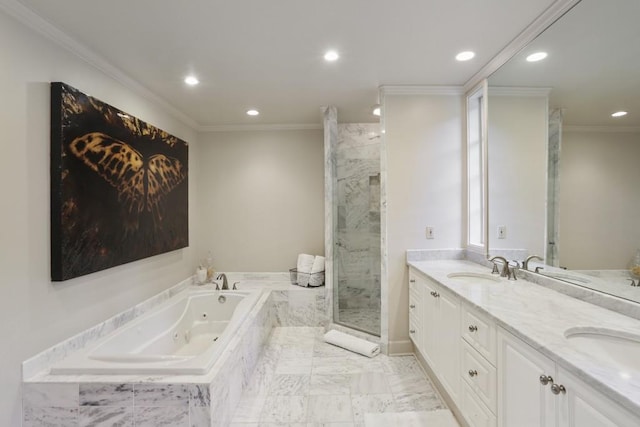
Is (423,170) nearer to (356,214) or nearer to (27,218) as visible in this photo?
(356,214)

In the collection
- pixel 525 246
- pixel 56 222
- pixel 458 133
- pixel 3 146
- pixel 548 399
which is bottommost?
pixel 548 399

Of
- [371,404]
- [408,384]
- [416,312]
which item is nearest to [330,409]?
[371,404]

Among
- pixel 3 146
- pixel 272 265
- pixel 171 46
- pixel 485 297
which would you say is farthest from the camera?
pixel 272 265

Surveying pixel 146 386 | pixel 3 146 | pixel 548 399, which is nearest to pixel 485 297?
pixel 548 399

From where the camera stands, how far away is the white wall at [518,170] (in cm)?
187

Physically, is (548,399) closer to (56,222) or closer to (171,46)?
(56,222)

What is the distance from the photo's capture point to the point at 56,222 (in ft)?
5.64

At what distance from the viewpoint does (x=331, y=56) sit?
2.10 metres

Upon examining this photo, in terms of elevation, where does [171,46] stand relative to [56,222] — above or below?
above

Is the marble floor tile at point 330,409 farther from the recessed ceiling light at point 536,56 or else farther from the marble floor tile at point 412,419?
the recessed ceiling light at point 536,56

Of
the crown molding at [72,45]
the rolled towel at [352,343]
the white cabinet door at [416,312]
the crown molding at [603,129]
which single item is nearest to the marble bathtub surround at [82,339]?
the rolled towel at [352,343]

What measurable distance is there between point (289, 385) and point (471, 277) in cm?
172

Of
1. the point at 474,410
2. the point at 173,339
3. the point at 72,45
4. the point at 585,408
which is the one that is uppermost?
the point at 72,45

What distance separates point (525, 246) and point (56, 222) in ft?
10.3
